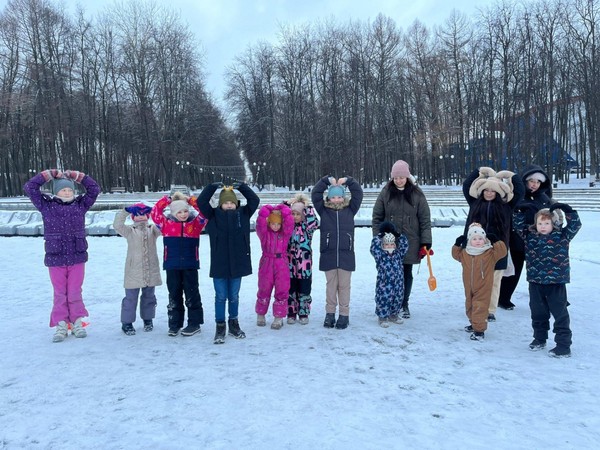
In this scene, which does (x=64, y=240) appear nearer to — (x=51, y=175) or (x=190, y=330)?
(x=51, y=175)

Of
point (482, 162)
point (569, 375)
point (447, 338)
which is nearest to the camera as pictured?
point (569, 375)

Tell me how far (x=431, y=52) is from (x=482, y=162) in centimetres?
1150

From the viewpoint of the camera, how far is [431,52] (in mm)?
39344

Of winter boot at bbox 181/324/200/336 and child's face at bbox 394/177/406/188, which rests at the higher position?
child's face at bbox 394/177/406/188

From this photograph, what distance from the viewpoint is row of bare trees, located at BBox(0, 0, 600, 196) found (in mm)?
34094

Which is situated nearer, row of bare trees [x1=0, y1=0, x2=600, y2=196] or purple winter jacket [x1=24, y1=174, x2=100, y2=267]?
purple winter jacket [x1=24, y1=174, x2=100, y2=267]

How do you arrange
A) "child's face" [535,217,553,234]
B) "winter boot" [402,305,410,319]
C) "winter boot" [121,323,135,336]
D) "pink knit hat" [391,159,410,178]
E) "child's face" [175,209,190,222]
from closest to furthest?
"child's face" [535,217,553,234] → "child's face" [175,209,190,222] → "winter boot" [121,323,135,336] → "pink knit hat" [391,159,410,178] → "winter boot" [402,305,410,319]

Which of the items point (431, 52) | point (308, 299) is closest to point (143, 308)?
point (308, 299)

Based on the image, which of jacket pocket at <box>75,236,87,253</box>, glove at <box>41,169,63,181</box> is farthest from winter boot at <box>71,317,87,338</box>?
glove at <box>41,169,63,181</box>

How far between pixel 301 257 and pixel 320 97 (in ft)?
124

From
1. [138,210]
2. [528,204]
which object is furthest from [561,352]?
[138,210]

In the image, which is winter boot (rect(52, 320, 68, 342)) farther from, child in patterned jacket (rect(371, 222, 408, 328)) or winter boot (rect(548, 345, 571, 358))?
winter boot (rect(548, 345, 571, 358))

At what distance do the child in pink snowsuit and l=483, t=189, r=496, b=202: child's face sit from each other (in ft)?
7.38

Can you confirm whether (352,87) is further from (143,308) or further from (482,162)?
(143,308)
